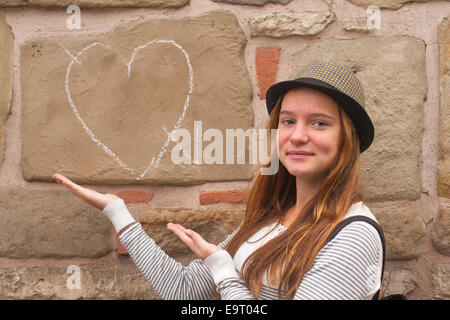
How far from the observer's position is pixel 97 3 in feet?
5.15

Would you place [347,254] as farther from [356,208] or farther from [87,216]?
[87,216]

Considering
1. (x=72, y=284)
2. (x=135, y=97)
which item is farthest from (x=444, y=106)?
(x=72, y=284)

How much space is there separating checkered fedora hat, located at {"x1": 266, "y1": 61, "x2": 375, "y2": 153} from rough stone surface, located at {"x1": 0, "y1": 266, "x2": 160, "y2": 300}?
2.95ft

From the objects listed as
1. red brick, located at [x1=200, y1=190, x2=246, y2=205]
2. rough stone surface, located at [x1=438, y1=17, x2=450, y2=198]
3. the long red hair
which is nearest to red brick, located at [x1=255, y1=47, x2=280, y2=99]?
red brick, located at [x1=200, y1=190, x2=246, y2=205]

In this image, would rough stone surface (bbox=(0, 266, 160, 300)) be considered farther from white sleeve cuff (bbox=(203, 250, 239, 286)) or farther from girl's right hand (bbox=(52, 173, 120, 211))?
white sleeve cuff (bbox=(203, 250, 239, 286))

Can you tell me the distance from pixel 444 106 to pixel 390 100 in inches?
7.8

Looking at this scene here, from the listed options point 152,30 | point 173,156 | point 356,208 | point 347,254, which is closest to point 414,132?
point 356,208

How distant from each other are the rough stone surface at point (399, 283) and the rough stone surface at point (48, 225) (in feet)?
3.40

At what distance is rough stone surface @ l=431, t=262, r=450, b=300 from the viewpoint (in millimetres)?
1593

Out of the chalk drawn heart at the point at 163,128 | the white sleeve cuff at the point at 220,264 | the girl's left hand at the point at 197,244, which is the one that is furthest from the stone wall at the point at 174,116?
the white sleeve cuff at the point at 220,264

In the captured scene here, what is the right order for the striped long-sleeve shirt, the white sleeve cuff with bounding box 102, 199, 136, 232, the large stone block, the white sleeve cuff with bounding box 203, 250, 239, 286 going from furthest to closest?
1. the large stone block
2. the white sleeve cuff with bounding box 102, 199, 136, 232
3. the white sleeve cuff with bounding box 203, 250, 239, 286
4. the striped long-sleeve shirt

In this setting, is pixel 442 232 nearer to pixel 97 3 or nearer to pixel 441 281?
pixel 441 281

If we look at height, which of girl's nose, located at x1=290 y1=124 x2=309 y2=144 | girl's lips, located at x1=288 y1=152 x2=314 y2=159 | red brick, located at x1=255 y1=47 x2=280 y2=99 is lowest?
girl's lips, located at x1=288 y1=152 x2=314 y2=159

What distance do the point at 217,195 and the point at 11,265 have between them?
2.60 feet
